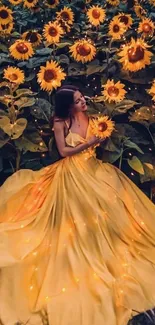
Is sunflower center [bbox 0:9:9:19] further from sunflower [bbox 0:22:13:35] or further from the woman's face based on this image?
the woman's face

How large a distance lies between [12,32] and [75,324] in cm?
274

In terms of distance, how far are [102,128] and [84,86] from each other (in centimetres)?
83

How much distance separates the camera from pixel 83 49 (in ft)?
13.2

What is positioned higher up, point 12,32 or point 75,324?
point 12,32

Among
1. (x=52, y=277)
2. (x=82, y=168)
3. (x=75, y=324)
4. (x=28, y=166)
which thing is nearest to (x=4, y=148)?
(x=28, y=166)

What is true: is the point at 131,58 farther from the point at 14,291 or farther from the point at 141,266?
the point at 14,291

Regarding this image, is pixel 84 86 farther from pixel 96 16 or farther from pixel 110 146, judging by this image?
pixel 110 146

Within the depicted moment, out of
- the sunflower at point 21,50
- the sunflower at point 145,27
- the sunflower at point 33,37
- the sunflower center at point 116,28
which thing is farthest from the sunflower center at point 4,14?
the sunflower at point 145,27

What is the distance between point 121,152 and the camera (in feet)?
12.7

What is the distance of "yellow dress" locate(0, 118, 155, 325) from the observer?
2.94m

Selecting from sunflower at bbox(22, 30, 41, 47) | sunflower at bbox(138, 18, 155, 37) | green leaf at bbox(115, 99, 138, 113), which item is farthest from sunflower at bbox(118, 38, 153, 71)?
sunflower at bbox(22, 30, 41, 47)

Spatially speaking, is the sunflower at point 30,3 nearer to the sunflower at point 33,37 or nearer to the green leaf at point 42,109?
the sunflower at point 33,37

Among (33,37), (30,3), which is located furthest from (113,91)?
(30,3)

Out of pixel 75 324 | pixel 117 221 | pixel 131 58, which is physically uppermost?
pixel 131 58
